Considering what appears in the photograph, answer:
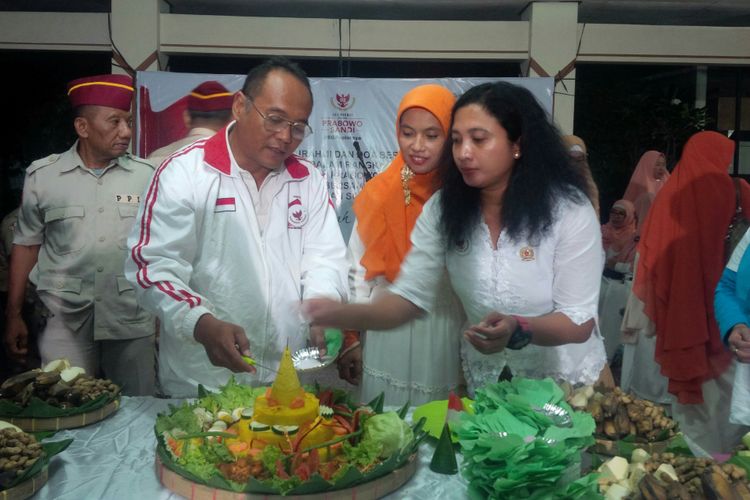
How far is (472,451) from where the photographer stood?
1278mm

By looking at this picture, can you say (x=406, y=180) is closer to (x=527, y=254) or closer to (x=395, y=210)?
(x=395, y=210)

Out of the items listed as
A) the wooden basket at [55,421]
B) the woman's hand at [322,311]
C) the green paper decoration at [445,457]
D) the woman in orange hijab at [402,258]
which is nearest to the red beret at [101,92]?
the woman in orange hijab at [402,258]

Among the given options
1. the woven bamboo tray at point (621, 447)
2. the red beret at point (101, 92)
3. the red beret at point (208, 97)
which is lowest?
the woven bamboo tray at point (621, 447)

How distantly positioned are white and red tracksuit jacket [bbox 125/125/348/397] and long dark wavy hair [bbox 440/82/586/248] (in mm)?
515

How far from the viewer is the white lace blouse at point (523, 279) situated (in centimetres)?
183

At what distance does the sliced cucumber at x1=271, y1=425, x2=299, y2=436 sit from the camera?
4.40 ft

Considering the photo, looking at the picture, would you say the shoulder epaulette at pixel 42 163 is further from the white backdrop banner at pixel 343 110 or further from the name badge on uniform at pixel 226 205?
the name badge on uniform at pixel 226 205

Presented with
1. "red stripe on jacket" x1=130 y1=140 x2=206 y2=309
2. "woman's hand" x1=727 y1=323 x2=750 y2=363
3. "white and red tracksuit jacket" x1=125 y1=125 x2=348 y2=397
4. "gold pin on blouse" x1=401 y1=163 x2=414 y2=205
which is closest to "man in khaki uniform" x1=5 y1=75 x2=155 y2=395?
"white and red tracksuit jacket" x1=125 y1=125 x2=348 y2=397

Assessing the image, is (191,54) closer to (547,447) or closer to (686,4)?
(686,4)

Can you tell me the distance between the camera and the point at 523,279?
6.16ft

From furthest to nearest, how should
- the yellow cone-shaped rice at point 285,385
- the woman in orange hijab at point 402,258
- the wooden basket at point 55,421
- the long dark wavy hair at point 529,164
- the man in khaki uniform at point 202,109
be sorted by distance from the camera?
1. the man in khaki uniform at point 202,109
2. the woman in orange hijab at point 402,258
3. the long dark wavy hair at point 529,164
4. the wooden basket at point 55,421
5. the yellow cone-shaped rice at point 285,385

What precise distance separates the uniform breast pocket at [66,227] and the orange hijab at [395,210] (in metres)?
1.12

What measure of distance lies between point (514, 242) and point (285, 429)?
805 mm

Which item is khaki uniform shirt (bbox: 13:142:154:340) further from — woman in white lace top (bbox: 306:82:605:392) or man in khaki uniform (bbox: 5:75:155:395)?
woman in white lace top (bbox: 306:82:605:392)
